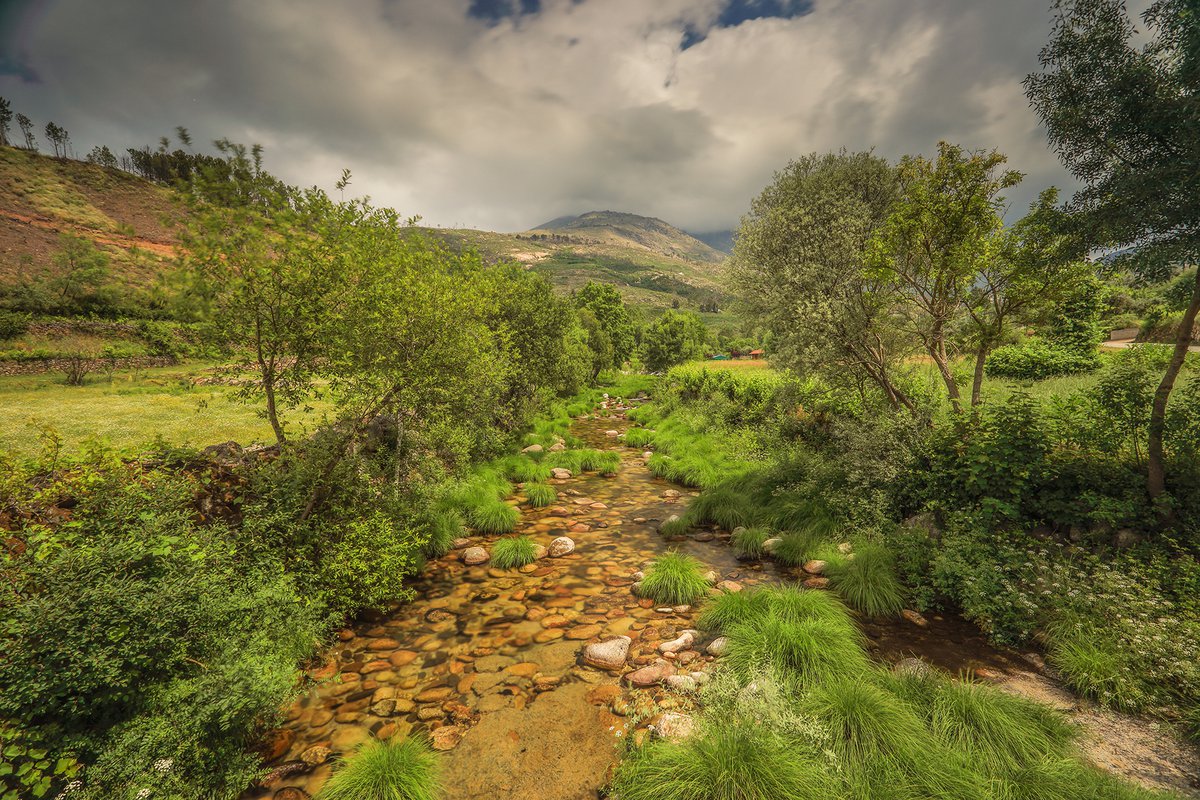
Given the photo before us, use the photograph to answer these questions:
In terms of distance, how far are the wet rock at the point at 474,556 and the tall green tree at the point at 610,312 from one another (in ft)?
155

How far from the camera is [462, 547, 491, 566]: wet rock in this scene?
11742 millimetres

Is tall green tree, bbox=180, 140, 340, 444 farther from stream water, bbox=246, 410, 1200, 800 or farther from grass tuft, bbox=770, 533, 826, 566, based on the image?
grass tuft, bbox=770, 533, 826, 566

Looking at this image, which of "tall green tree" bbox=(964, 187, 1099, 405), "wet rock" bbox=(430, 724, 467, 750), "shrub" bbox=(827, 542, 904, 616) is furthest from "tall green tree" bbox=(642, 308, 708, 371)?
"wet rock" bbox=(430, 724, 467, 750)

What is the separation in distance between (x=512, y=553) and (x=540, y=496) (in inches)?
167

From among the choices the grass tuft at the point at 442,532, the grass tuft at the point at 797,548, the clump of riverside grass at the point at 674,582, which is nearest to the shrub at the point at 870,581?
the grass tuft at the point at 797,548

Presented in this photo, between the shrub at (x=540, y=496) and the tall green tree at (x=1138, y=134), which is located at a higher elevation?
the tall green tree at (x=1138, y=134)

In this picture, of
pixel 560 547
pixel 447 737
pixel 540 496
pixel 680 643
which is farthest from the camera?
pixel 540 496

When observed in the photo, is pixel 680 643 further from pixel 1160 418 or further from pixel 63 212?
pixel 63 212

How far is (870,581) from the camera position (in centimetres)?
921

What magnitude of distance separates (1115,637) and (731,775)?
6.83 m

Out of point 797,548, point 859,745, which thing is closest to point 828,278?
point 797,548

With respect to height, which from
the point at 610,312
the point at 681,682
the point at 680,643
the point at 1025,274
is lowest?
the point at 680,643

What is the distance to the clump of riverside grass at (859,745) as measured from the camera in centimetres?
459

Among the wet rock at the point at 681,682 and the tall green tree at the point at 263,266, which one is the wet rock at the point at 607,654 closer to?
the wet rock at the point at 681,682
